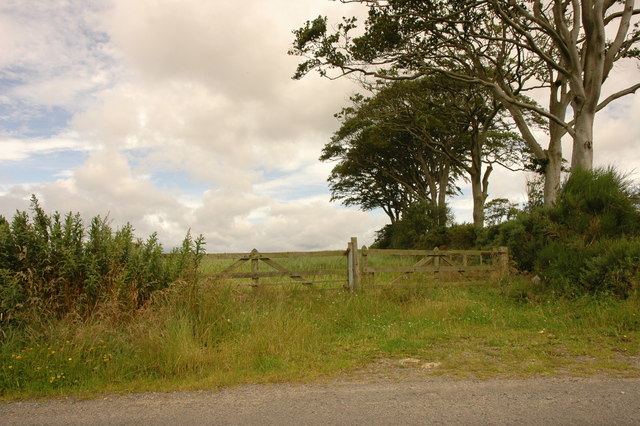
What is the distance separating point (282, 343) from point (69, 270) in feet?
11.6

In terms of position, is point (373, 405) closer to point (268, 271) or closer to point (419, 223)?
point (268, 271)

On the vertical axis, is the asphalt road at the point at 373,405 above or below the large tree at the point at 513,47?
below

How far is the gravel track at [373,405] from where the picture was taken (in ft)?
13.5

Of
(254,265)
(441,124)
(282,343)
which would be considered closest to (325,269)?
(254,265)

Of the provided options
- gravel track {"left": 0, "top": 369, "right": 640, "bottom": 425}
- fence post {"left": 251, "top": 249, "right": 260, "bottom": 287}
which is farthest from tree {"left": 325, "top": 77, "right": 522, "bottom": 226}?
gravel track {"left": 0, "top": 369, "right": 640, "bottom": 425}

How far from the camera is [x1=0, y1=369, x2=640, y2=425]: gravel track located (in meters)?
4.11

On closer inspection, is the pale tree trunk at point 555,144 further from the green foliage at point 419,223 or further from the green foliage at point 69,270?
the green foliage at point 69,270

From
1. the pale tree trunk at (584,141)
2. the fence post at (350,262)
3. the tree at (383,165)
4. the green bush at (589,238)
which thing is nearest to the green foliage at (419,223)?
the tree at (383,165)

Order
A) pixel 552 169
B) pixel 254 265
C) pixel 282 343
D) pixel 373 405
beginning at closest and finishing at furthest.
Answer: pixel 373 405
pixel 282 343
pixel 254 265
pixel 552 169

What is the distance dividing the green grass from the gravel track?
36cm

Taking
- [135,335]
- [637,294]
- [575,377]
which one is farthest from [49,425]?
[637,294]

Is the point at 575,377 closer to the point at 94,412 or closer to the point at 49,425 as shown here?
the point at 94,412

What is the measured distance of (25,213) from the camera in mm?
7254

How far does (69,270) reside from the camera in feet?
23.0
